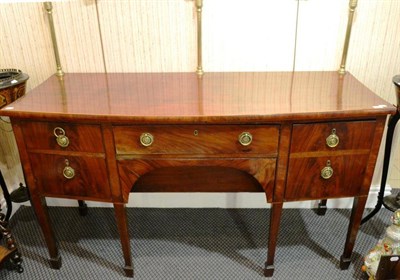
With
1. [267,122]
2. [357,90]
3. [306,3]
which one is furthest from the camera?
[306,3]

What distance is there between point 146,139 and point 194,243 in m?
0.72

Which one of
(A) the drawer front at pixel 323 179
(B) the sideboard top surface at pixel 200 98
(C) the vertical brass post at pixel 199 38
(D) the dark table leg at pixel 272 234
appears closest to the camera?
(B) the sideboard top surface at pixel 200 98

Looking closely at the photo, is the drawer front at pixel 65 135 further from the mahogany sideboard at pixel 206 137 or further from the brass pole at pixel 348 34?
the brass pole at pixel 348 34

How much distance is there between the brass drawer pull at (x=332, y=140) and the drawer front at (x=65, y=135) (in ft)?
2.50

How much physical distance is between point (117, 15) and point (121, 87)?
344 mm

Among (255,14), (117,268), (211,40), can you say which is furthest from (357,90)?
(117,268)

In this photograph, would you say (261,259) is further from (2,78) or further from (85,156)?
(2,78)

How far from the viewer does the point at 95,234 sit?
1.81m

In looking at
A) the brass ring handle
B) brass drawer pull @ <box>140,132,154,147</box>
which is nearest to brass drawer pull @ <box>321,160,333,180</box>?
the brass ring handle

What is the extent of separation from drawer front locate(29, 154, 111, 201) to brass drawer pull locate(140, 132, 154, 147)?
0.17 meters

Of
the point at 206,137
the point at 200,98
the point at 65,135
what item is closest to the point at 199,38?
the point at 200,98

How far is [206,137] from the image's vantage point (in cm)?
124

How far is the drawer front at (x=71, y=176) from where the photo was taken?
1321 mm

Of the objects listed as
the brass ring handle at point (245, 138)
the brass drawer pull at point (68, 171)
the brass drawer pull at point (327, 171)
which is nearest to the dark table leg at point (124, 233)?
the brass drawer pull at point (68, 171)
